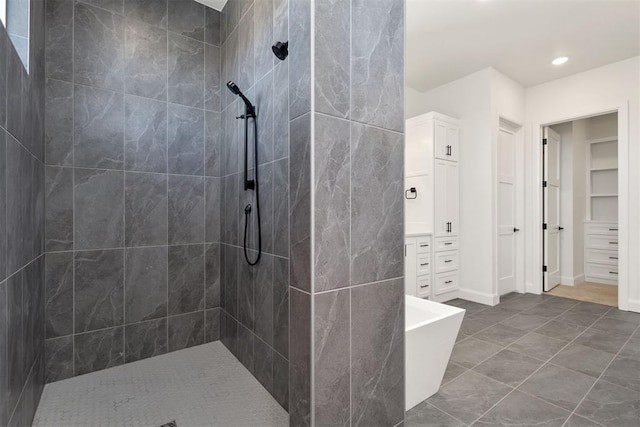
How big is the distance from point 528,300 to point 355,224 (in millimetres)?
3851

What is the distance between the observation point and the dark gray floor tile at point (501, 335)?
268cm

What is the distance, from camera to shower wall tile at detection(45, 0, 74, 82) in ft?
6.45

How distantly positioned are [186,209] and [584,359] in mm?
3288

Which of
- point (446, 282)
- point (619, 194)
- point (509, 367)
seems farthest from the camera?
point (446, 282)

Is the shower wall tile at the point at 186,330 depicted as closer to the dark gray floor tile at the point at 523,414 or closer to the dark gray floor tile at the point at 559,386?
the dark gray floor tile at the point at 523,414

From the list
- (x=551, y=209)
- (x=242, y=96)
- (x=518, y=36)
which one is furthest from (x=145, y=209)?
(x=551, y=209)

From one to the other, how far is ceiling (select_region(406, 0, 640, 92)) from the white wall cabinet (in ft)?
2.25

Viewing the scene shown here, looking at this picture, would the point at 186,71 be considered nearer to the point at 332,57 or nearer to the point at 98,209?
the point at 98,209

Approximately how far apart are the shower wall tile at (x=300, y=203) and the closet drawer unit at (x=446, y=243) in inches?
118

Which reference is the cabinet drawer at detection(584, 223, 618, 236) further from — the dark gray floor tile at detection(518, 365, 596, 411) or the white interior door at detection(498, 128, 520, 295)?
the dark gray floor tile at detection(518, 365, 596, 411)

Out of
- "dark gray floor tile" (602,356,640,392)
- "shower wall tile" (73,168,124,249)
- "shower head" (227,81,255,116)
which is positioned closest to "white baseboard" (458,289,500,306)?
"dark gray floor tile" (602,356,640,392)

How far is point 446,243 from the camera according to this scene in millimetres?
3912

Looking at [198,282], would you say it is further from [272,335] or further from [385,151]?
[385,151]

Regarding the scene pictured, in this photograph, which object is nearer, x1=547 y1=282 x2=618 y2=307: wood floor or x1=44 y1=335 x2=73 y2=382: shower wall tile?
x1=44 y1=335 x2=73 y2=382: shower wall tile
